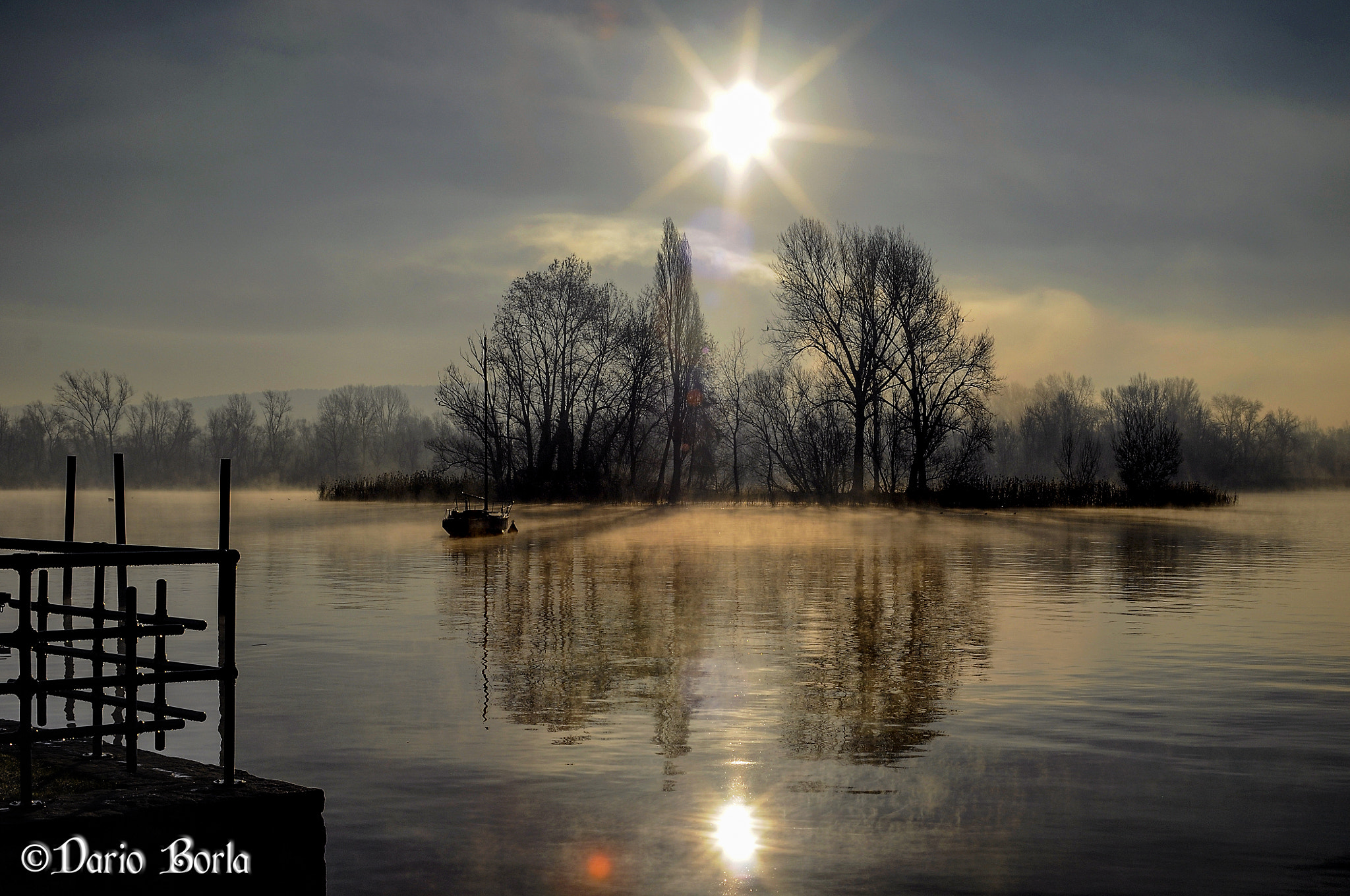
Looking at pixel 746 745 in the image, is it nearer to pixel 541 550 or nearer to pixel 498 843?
pixel 498 843

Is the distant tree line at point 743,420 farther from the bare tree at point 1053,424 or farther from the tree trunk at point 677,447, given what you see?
the bare tree at point 1053,424

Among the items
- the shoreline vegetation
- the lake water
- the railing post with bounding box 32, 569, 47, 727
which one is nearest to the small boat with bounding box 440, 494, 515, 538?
the lake water

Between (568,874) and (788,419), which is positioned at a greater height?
(788,419)

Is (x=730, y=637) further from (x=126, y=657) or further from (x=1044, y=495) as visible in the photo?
(x=1044, y=495)

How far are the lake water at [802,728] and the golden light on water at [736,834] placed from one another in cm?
4

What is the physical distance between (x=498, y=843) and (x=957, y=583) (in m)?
23.2

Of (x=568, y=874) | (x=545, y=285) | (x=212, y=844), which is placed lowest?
(x=568, y=874)

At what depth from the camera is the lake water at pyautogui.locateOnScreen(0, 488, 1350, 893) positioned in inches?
349

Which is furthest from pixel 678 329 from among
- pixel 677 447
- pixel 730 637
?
pixel 730 637

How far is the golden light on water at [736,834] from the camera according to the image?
8.91 meters

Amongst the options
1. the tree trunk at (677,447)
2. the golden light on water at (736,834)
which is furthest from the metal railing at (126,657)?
the tree trunk at (677,447)

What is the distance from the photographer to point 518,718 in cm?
1380

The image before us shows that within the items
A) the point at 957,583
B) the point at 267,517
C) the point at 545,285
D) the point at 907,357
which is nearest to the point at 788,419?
the point at 907,357

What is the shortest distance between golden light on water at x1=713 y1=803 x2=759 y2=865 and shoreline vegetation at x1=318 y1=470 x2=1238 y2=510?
65.2 m
